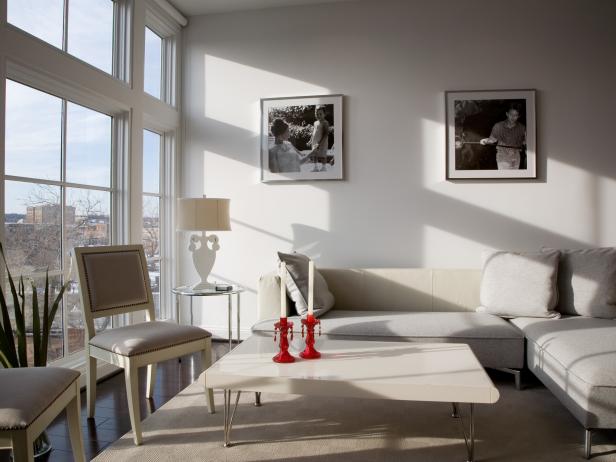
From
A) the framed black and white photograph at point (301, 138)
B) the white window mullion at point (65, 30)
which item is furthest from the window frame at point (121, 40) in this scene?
the framed black and white photograph at point (301, 138)

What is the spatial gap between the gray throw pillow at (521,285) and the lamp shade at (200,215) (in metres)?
1.86

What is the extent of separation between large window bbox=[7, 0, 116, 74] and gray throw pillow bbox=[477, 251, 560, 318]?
9.66 feet

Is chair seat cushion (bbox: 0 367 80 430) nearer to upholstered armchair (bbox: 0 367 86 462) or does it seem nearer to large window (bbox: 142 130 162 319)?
upholstered armchair (bbox: 0 367 86 462)

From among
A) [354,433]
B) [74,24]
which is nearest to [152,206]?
[74,24]

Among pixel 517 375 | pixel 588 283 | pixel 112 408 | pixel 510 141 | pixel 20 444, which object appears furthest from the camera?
pixel 510 141

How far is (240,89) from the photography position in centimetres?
411

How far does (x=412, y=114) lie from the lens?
384 cm

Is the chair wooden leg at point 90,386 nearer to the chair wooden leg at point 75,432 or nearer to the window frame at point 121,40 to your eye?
the chair wooden leg at point 75,432

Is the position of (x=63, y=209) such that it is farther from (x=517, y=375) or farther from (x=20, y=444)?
(x=517, y=375)

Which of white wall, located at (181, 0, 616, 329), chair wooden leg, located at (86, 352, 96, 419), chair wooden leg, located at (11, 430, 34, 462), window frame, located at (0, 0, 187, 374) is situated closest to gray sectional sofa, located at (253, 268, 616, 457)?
white wall, located at (181, 0, 616, 329)

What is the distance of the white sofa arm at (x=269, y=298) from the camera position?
10.8 ft

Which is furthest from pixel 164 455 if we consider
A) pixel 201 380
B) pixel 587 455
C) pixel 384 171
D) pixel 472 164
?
pixel 472 164

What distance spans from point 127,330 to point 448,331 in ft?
5.86

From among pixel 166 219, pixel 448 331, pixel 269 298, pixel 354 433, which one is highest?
pixel 166 219
